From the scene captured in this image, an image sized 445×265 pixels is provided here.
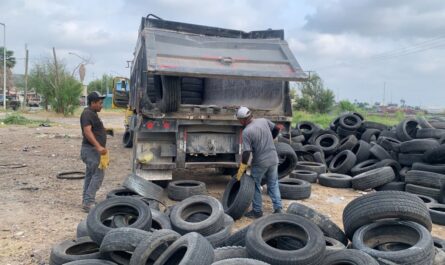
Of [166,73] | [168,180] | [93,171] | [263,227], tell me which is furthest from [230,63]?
[263,227]

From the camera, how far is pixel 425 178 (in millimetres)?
8047

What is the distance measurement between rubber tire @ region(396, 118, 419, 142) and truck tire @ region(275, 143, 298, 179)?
3918 millimetres

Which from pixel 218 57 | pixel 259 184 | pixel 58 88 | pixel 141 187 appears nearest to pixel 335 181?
pixel 259 184

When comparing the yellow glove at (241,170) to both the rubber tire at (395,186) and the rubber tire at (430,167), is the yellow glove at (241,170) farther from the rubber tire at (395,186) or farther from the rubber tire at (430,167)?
the rubber tire at (430,167)

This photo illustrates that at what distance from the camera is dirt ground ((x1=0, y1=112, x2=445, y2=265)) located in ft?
17.2

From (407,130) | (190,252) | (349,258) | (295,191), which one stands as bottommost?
(295,191)

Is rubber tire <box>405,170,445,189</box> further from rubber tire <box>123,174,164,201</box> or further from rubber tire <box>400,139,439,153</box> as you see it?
rubber tire <box>123,174,164,201</box>

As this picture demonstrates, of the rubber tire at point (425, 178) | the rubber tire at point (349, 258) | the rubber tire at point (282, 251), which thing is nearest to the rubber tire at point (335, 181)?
the rubber tire at point (425, 178)

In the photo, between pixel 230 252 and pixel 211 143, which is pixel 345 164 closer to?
pixel 211 143

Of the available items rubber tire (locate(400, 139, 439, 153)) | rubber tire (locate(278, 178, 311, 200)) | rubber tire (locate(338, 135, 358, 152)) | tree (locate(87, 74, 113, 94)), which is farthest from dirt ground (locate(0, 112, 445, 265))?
tree (locate(87, 74, 113, 94))

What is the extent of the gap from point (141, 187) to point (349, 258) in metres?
3.82

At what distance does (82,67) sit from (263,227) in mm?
41553

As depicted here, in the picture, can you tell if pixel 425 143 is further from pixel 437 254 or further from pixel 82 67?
pixel 82 67

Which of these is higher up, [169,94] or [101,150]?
[169,94]
